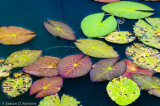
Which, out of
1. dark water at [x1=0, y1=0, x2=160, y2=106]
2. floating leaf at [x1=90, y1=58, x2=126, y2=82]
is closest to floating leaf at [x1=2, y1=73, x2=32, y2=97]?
dark water at [x1=0, y1=0, x2=160, y2=106]

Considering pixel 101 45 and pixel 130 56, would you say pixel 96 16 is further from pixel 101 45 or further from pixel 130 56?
pixel 130 56

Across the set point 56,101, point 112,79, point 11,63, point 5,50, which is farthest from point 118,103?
point 5,50

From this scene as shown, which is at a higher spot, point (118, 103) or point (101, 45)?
point (101, 45)

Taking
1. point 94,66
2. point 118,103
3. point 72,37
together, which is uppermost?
point 72,37

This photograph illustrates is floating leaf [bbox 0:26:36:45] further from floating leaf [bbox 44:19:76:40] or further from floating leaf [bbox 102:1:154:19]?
floating leaf [bbox 102:1:154:19]

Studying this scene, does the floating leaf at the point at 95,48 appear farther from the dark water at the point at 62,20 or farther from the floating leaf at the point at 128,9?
the floating leaf at the point at 128,9

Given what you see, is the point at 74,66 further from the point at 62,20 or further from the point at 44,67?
the point at 62,20
